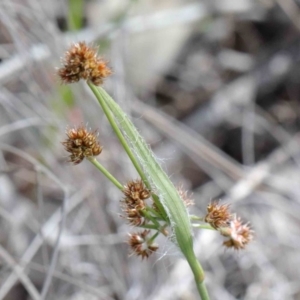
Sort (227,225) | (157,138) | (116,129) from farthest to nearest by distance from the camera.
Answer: (157,138)
(227,225)
(116,129)

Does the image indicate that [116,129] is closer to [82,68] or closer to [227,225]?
[82,68]

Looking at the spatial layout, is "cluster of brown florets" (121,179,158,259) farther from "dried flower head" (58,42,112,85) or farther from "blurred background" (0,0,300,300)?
"blurred background" (0,0,300,300)

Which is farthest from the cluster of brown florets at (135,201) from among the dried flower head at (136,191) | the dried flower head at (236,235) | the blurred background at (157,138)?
the blurred background at (157,138)

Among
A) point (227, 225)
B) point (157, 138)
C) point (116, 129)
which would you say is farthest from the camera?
point (157, 138)

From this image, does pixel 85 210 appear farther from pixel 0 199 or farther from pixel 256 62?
pixel 256 62

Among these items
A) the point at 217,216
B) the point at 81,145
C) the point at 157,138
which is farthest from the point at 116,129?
the point at 157,138

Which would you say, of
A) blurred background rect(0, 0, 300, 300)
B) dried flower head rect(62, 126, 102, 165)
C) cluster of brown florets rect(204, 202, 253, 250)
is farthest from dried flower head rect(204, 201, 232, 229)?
blurred background rect(0, 0, 300, 300)

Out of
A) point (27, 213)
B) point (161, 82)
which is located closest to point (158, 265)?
point (27, 213)
